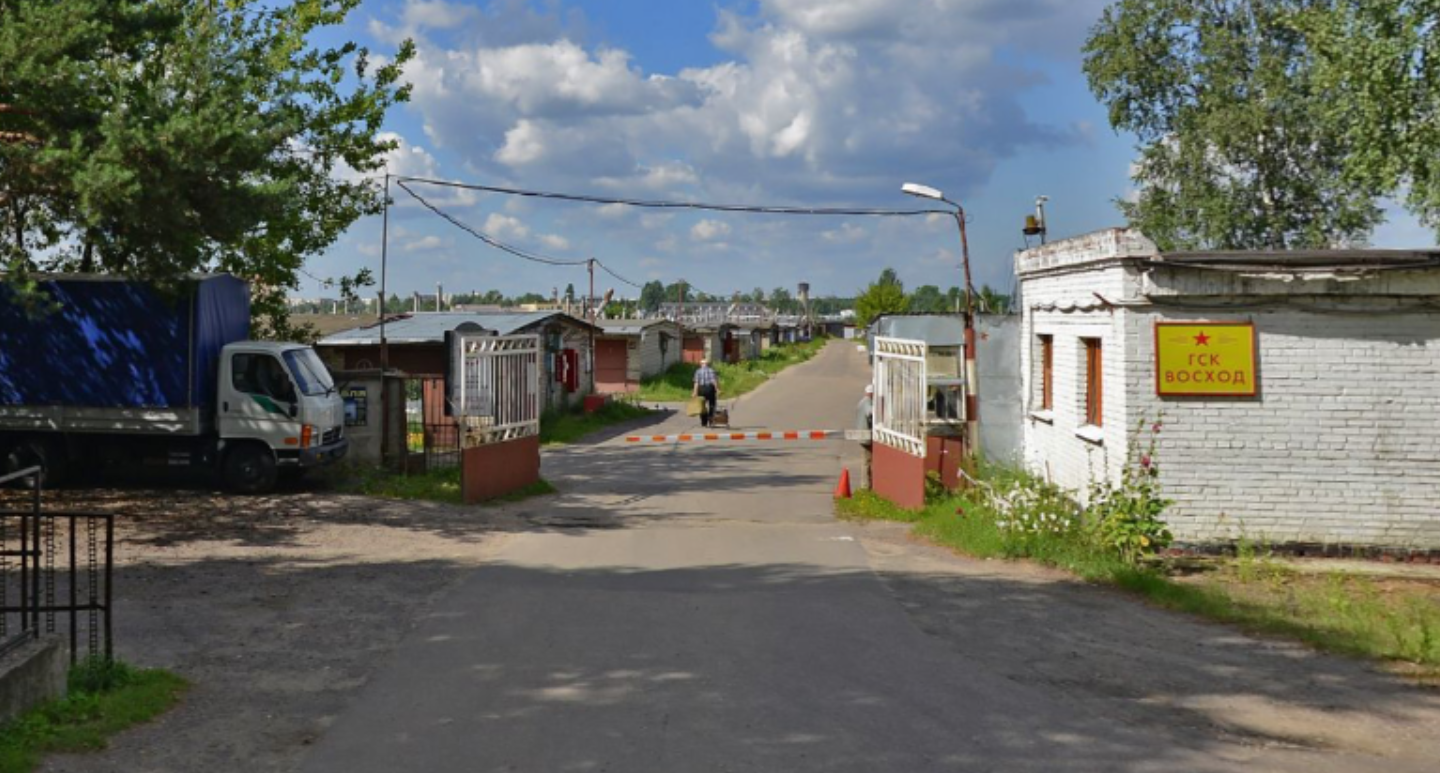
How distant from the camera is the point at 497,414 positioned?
16500 millimetres

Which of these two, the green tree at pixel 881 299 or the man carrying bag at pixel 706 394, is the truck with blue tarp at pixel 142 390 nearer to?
the man carrying bag at pixel 706 394

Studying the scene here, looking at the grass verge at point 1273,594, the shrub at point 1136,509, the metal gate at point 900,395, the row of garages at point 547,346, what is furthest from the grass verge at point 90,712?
the row of garages at point 547,346

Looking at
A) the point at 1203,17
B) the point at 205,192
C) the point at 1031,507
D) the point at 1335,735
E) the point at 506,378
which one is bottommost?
→ the point at 1335,735

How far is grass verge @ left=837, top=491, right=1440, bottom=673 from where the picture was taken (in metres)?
8.16

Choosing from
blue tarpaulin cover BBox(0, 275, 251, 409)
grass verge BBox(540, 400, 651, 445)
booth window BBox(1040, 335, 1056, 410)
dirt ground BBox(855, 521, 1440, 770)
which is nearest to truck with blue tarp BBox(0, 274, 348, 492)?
blue tarpaulin cover BBox(0, 275, 251, 409)

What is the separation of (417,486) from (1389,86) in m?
15.9

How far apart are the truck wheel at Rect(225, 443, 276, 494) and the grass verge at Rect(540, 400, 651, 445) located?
11.0 m

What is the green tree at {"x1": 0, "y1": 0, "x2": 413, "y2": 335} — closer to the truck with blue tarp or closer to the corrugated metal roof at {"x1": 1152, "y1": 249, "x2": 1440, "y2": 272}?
the truck with blue tarp

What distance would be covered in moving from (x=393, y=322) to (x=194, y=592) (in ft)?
84.3

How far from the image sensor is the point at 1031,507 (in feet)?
40.0

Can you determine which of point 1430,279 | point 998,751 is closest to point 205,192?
point 998,751

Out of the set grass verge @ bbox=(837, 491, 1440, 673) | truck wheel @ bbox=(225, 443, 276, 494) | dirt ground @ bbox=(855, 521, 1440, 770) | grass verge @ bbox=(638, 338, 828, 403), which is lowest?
dirt ground @ bbox=(855, 521, 1440, 770)

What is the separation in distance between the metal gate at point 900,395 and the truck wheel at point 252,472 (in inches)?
356

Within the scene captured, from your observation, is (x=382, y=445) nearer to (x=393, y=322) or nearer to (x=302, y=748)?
(x=302, y=748)
